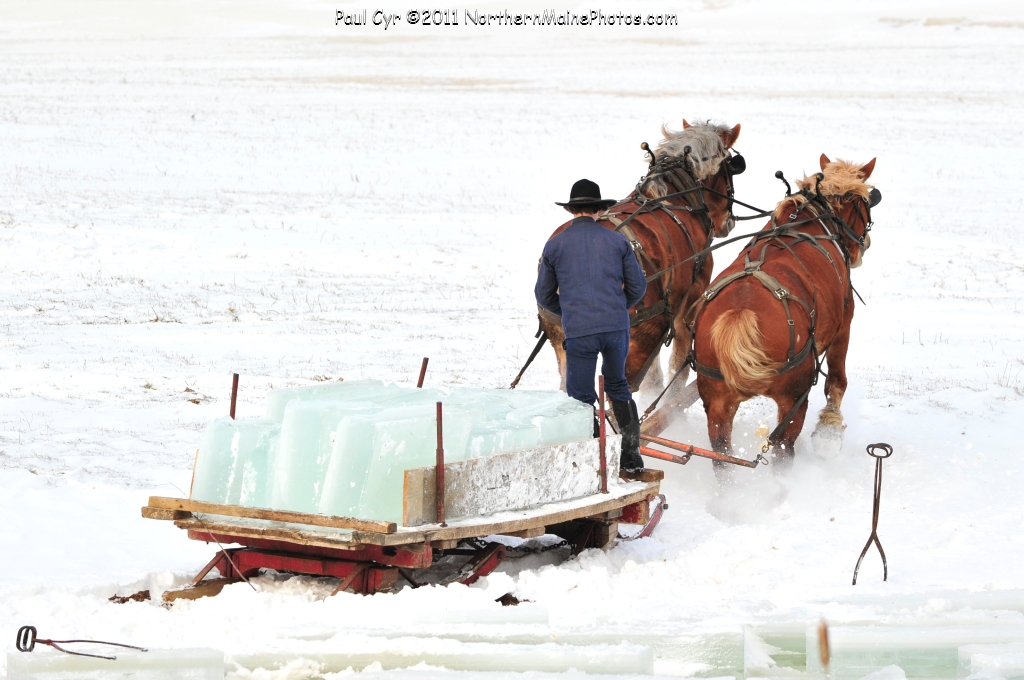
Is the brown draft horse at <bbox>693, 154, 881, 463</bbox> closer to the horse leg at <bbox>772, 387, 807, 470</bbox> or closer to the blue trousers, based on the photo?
the horse leg at <bbox>772, 387, 807, 470</bbox>

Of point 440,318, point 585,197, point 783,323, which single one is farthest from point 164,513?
point 440,318

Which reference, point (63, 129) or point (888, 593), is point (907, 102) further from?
point (888, 593)

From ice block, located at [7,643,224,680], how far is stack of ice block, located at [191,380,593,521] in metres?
0.99

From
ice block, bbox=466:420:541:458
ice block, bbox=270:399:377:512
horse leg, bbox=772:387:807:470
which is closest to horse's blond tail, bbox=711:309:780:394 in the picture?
horse leg, bbox=772:387:807:470

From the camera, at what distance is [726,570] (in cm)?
639

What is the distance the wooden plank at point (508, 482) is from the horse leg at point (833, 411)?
9.04 ft

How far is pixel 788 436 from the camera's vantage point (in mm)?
8484

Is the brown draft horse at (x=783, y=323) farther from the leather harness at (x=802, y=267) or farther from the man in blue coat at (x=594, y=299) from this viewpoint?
the man in blue coat at (x=594, y=299)

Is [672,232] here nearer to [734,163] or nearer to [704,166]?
[704,166]

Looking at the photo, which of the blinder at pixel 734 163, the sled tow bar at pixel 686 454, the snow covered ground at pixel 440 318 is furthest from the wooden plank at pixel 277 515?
the blinder at pixel 734 163

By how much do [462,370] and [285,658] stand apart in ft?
21.4

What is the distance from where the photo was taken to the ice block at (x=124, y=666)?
4930 millimetres

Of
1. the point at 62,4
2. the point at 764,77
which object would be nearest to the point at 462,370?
the point at 764,77

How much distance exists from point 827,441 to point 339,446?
4.54 m
